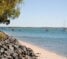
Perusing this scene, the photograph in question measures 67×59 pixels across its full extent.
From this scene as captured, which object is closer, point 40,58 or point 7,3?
point 40,58

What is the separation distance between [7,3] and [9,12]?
3.42m

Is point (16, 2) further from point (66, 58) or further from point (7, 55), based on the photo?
point (7, 55)

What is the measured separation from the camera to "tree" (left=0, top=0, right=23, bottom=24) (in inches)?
1214

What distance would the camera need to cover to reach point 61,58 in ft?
105

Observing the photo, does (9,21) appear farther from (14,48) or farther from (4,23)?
(14,48)

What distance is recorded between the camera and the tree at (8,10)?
30.8 metres

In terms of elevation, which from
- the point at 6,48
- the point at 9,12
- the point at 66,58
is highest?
the point at 9,12

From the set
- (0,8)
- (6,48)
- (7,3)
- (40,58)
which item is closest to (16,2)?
(7,3)

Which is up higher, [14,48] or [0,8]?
[0,8]

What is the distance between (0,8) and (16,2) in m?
4.47

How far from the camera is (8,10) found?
34.6 m

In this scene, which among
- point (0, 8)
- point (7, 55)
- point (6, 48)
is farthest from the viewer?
point (0, 8)

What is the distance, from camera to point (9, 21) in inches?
1471

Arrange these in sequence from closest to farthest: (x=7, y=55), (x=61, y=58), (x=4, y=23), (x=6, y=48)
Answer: (x=7, y=55)
(x=6, y=48)
(x=61, y=58)
(x=4, y=23)
